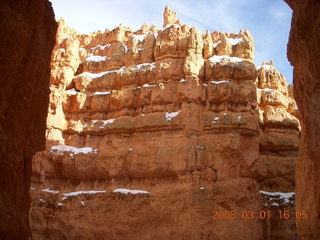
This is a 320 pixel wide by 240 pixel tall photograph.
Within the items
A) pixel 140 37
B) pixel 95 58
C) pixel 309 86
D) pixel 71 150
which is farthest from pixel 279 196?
pixel 95 58

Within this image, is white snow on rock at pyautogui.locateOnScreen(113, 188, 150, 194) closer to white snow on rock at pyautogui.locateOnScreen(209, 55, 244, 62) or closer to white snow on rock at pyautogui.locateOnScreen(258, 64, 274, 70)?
A: white snow on rock at pyautogui.locateOnScreen(209, 55, 244, 62)

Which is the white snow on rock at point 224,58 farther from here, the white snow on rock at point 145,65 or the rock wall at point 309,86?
the rock wall at point 309,86

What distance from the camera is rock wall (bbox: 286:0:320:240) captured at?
711cm

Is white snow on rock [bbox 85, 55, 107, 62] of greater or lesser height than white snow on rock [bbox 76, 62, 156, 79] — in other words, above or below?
above

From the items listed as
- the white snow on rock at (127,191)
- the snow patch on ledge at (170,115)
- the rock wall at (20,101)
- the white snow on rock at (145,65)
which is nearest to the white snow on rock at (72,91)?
the white snow on rock at (145,65)

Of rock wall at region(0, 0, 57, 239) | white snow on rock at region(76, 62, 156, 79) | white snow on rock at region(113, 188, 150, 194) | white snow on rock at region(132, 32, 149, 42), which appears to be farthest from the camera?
white snow on rock at region(132, 32, 149, 42)

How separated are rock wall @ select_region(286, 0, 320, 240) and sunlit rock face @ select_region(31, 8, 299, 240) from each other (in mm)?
12551

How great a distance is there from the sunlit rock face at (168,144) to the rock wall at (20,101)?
1499 cm

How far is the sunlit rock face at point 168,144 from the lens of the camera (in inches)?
841

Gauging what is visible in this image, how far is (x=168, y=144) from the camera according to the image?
2278 centimetres

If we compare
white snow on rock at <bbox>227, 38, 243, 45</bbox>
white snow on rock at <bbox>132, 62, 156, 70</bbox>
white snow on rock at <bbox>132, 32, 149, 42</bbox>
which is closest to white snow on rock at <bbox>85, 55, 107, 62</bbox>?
white snow on rock at <bbox>132, 32, 149, 42</bbox>

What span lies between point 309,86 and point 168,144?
1553 cm
